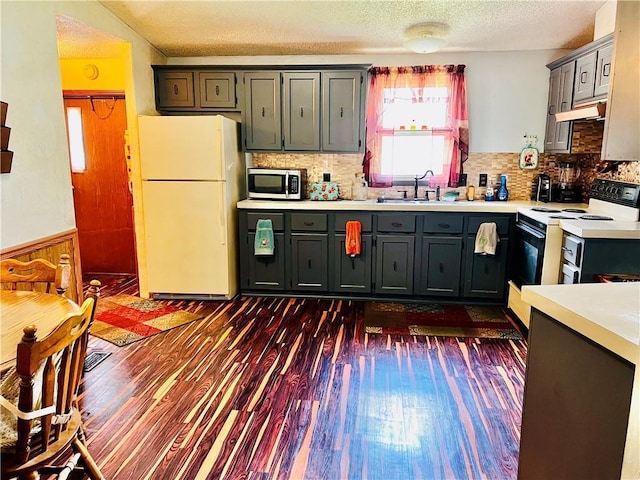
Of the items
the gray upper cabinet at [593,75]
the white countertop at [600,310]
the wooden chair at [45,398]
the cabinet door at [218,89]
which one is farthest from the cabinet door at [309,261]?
the white countertop at [600,310]

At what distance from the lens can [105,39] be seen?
12.1 ft

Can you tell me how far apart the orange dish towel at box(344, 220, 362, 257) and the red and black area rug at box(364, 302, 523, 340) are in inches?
21.7

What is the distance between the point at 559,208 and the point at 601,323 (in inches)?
Result: 120

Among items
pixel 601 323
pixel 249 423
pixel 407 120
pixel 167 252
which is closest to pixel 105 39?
pixel 167 252

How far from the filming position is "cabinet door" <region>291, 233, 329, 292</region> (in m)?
4.27

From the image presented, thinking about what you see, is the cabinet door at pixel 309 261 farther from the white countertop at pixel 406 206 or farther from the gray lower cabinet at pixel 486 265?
the gray lower cabinet at pixel 486 265

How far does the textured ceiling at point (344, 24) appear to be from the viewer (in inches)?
129

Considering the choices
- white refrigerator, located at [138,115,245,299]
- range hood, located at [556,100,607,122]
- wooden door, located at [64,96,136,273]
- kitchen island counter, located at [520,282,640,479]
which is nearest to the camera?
kitchen island counter, located at [520,282,640,479]

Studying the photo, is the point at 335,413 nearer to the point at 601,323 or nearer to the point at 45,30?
the point at 601,323

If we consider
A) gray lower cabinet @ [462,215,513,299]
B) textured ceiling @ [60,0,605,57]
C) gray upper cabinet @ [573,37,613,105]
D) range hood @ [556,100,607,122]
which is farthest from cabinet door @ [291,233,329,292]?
gray upper cabinet @ [573,37,613,105]

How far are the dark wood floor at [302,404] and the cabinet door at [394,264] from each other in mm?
766

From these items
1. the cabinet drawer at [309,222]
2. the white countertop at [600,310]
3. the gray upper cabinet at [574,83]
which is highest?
the gray upper cabinet at [574,83]

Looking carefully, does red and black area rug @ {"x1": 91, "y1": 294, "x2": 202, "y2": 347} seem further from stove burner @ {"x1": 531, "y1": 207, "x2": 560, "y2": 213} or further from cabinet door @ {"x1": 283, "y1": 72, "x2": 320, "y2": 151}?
stove burner @ {"x1": 531, "y1": 207, "x2": 560, "y2": 213}

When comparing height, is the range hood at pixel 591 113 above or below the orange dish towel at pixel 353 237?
above
